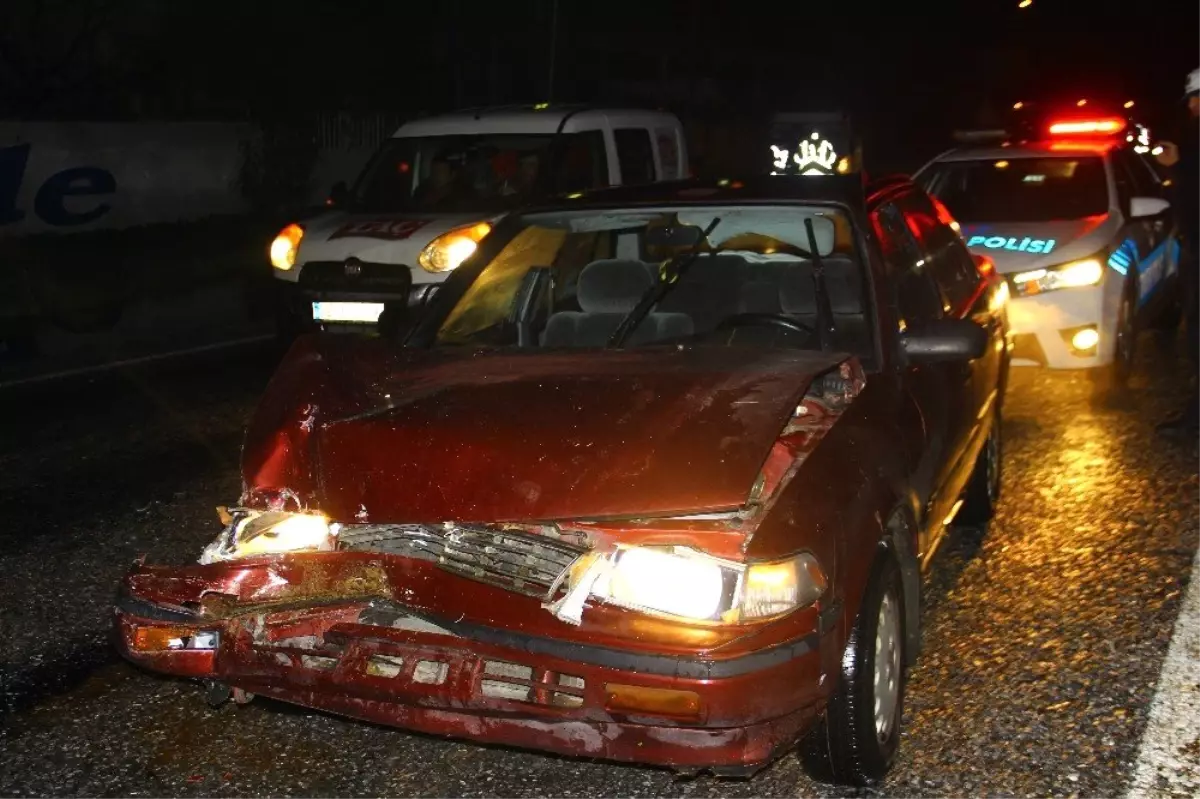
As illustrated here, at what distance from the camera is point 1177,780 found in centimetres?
387

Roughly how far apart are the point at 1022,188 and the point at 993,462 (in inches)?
159

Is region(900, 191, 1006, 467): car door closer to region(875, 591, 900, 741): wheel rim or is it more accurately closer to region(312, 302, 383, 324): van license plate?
region(875, 591, 900, 741): wheel rim

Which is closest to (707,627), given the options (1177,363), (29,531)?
(29,531)

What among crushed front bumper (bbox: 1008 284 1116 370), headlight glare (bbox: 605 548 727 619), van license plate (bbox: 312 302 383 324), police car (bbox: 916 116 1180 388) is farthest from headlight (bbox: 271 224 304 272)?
headlight glare (bbox: 605 548 727 619)

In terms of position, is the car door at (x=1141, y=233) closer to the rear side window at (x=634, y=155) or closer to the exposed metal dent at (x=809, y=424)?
the rear side window at (x=634, y=155)

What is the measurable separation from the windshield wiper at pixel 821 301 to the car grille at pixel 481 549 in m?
1.40

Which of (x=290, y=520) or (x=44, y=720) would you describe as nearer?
(x=290, y=520)

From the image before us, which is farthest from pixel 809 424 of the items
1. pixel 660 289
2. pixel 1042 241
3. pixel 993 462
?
pixel 1042 241

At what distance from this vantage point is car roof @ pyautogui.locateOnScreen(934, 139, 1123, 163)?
380 inches

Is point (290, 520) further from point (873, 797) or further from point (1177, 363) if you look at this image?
point (1177, 363)

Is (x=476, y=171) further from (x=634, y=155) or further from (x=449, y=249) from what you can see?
A: (x=634, y=155)

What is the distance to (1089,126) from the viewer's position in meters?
13.7

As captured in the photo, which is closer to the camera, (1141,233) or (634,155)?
(1141,233)

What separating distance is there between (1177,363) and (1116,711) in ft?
20.7
